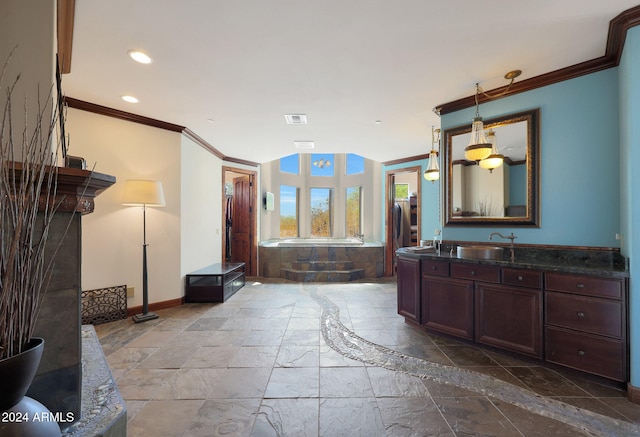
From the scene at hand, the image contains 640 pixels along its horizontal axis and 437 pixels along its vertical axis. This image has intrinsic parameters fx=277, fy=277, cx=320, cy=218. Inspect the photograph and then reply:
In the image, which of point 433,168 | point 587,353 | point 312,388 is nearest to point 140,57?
point 312,388

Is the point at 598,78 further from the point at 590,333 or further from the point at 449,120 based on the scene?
the point at 590,333

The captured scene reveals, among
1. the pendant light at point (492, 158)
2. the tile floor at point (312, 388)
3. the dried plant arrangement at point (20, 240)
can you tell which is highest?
the pendant light at point (492, 158)

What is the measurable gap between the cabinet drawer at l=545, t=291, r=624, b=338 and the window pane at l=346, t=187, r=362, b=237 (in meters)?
5.37

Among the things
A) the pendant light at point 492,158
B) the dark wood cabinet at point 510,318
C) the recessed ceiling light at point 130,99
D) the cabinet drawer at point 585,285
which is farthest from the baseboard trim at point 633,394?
the recessed ceiling light at point 130,99

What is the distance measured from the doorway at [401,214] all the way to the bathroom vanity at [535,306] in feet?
9.98

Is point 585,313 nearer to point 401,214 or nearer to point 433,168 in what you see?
point 433,168

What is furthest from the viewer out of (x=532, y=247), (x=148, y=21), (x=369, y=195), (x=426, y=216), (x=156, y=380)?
→ (x=369, y=195)

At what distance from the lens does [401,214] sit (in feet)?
23.2

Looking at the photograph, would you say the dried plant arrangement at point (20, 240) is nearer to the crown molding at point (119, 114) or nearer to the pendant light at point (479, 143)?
the crown molding at point (119, 114)

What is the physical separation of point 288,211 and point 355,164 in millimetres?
2291

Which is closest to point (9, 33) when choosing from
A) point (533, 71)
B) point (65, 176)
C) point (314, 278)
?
point (65, 176)

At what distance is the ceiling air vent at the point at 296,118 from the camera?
11.8 ft

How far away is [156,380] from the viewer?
2.10 meters

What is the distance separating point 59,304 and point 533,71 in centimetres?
376
